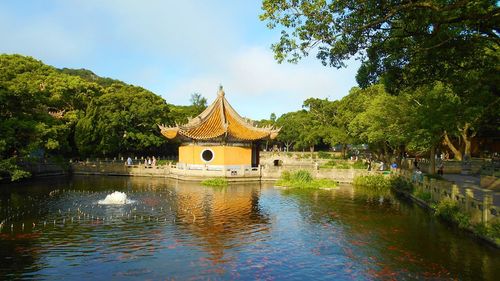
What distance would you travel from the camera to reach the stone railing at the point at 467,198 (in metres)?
15.7

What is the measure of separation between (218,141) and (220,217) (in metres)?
18.9

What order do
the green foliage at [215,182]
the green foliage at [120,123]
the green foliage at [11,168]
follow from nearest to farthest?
the green foliage at [11,168], the green foliage at [215,182], the green foliage at [120,123]

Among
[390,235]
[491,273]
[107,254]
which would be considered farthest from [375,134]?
[107,254]

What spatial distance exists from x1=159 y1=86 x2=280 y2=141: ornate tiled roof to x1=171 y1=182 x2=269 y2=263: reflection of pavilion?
8176 mm

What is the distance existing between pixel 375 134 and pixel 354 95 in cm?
2442

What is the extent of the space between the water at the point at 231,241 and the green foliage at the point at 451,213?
0.46 meters

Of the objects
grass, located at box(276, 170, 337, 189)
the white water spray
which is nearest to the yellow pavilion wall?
grass, located at box(276, 170, 337, 189)

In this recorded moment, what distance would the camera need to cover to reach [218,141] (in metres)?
39.2

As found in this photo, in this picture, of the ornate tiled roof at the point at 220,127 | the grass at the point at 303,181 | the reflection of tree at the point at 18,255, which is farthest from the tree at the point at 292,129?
the reflection of tree at the point at 18,255

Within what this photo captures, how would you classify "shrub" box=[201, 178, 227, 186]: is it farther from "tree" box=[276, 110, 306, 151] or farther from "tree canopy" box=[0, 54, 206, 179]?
"tree" box=[276, 110, 306, 151]

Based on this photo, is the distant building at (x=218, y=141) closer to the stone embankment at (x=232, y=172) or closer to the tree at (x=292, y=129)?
the stone embankment at (x=232, y=172)

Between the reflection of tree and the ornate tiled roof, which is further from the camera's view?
the ornate tiled roof

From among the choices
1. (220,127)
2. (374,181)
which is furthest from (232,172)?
(374,181)

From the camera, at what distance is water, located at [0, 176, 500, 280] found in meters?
12.5
